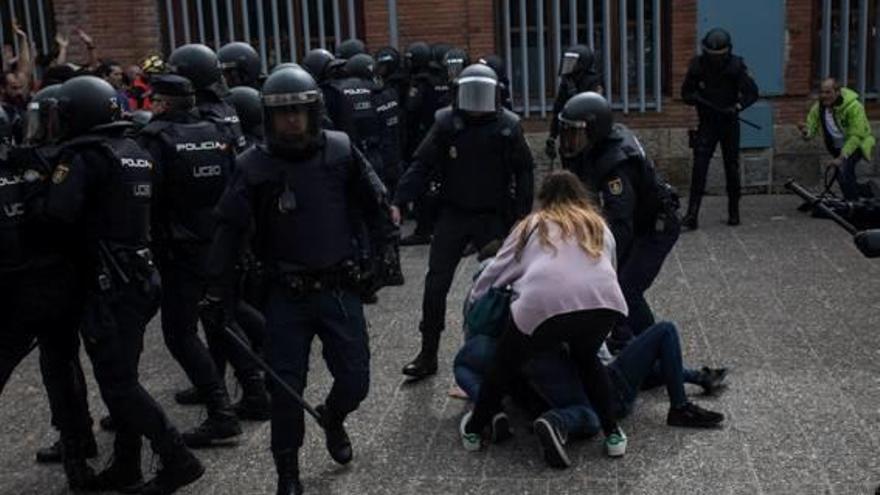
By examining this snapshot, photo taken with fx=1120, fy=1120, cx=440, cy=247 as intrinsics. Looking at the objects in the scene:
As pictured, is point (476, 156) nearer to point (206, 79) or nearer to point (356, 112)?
point (206, 79)

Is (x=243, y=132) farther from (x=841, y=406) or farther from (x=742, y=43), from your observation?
(x=742, y=43)

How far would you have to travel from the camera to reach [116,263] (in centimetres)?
491

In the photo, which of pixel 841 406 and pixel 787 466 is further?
pixel 841 406

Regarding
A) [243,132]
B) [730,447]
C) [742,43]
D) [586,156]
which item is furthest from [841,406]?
[742,43]

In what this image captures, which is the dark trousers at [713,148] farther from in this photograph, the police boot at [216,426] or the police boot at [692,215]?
→ the police boot at [216,426]

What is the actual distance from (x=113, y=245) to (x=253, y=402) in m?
1.57

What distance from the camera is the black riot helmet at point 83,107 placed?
4957mm

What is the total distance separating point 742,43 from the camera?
40.8ft

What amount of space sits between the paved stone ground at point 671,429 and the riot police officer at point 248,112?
59.2 inches

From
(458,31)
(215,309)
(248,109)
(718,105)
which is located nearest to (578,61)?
(718,105)

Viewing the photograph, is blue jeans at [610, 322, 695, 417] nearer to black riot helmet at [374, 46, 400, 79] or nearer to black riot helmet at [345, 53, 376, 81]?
black riot helmet at [345, 53, 376, 81]

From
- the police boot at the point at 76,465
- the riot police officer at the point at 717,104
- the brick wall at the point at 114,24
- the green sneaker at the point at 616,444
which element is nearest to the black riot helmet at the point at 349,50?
the riot police officer at the point at 717,104

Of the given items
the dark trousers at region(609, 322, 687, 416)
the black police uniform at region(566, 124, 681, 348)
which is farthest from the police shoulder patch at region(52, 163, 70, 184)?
the dark trousers at region(609, 322, 687, 416)

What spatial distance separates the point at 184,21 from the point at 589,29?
4.86 meters
